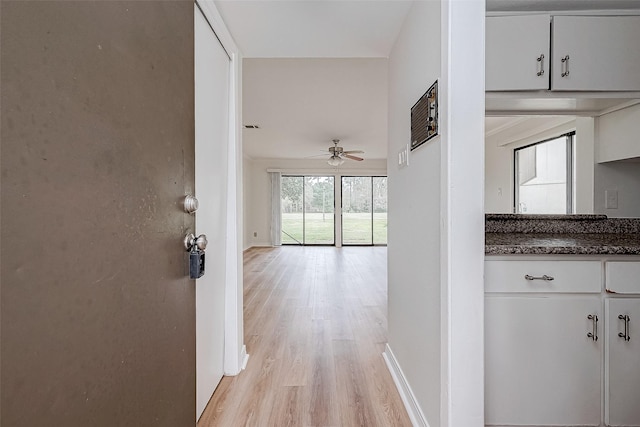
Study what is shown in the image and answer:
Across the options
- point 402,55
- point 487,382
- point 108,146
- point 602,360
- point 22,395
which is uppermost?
point 402,55

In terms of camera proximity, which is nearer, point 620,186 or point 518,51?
point 518,51

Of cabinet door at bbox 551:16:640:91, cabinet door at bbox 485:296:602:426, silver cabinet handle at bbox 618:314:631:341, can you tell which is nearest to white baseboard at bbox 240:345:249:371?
cabinet door at bbox 485:296:602:426

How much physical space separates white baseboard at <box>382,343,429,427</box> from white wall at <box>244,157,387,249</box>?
675cm

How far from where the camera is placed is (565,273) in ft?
4.62

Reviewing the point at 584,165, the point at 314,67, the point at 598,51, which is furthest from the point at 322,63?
the point at 584,165

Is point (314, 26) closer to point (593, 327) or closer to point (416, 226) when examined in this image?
point (416, 226)

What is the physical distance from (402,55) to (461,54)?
0.81 metres

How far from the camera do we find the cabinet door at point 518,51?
173 centimetres

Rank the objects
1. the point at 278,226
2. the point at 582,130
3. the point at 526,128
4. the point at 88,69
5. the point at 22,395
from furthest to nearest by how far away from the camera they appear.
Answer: the point at 278,226, the point at 526,128, the point at 582,130, the point at 88,69, the point at 22,395

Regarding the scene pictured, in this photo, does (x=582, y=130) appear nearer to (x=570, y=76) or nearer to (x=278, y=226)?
(x=570, y=76)

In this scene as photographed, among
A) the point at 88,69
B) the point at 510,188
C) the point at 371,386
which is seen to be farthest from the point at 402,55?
the point at 371,386

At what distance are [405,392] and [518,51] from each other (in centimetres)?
190

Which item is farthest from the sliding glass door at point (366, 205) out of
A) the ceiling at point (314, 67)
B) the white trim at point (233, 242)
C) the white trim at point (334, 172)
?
the white trim at point (233, 242)

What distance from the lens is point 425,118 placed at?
4.66 ft
